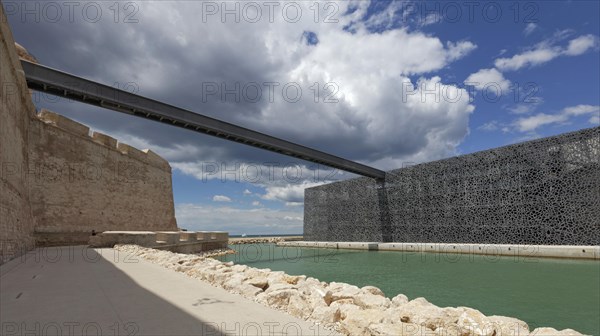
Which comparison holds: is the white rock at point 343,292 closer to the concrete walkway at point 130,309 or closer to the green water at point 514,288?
the concrete walkway at point 130,309

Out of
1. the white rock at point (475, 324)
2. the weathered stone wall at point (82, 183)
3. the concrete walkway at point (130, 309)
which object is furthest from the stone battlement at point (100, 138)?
the white rock at point (475, 324)

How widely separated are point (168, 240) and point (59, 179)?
6.72 meters

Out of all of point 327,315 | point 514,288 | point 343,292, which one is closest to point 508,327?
point 327,315

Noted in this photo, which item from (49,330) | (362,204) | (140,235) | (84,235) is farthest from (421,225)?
(49,330)

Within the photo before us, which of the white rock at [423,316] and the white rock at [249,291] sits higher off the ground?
the white rock at [423,316]

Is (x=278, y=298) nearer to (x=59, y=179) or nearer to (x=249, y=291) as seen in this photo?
(x=249, y=291)

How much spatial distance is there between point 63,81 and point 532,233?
1058 inches

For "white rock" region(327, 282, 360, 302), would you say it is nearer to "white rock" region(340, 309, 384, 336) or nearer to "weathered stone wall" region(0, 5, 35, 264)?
"white rock" region(340, 309, 384, 336)

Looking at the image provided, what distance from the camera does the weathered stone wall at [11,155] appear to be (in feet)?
30.7

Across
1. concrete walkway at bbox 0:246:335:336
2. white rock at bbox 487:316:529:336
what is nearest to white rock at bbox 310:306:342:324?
concrete walkway at bbox 0:246:335:336

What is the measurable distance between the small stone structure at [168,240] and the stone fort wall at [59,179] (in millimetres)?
2859

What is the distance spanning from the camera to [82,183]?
18781mm

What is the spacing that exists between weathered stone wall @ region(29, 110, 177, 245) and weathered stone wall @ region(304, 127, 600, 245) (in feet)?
68.4

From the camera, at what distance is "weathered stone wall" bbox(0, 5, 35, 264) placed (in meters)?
9.35
